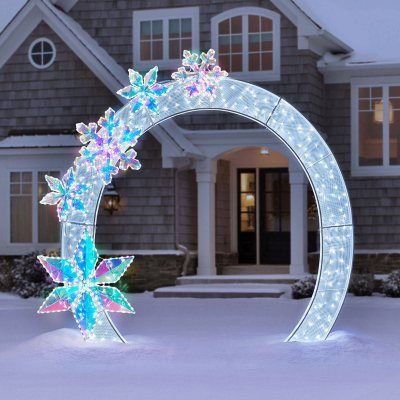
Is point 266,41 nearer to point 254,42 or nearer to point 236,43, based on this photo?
point 254,42

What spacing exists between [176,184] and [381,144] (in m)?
4.18

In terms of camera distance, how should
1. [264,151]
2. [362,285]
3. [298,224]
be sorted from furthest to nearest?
[264,151] < [298,224] < [362,285]

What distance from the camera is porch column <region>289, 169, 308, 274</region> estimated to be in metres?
20.5

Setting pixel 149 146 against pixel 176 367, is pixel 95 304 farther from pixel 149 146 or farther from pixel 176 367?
pixel 149 146

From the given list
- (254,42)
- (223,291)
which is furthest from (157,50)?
(223,291)

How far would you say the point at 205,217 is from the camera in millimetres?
20906

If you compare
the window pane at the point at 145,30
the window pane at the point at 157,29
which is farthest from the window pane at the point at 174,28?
the window pane at the point at 145,30

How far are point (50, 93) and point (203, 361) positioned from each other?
1114 centimetres

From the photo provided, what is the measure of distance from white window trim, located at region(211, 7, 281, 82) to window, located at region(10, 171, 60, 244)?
4.03 m

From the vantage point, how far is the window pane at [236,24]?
2136 centimetres

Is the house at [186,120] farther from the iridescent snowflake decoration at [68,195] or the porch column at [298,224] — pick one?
the iridescent snowflake decoration at [68,195]

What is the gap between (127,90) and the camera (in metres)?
13.0

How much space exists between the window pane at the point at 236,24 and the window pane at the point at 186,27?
83 cm

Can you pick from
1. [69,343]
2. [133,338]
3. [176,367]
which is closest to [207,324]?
[133,338]
